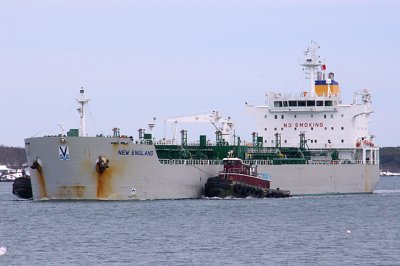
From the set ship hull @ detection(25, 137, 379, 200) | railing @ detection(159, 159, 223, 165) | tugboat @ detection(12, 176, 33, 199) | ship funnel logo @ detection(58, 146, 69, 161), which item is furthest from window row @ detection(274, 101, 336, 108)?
ship funnel logo @ detection(58, 146, 69, 161)

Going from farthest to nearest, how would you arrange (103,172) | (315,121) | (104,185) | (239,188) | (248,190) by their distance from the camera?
1. (315,121)
2. (248,190)
3. (239,188)
4. (104,185)
5. (103,172)

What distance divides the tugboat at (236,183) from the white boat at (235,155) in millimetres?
1435

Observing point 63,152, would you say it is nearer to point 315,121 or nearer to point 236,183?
point 236,183

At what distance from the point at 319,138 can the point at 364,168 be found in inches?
161

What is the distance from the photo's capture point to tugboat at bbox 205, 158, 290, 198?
65688 millimetres

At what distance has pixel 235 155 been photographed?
7175 cm

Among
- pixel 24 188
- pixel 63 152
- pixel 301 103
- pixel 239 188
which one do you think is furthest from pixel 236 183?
pixel 301 103

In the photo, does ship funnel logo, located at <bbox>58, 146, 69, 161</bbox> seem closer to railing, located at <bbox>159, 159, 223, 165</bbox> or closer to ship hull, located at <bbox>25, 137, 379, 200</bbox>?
ship hull, located at <bbox>25, 137, 379, 200</bbox>

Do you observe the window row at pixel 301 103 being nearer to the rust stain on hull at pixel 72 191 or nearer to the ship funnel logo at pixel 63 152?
the rust stain on hull at pixel 72 191

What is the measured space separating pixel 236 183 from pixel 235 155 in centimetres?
546

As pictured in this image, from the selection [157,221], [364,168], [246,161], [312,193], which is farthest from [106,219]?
[364,168]

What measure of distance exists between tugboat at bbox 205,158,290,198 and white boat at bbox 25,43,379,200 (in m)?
1.44

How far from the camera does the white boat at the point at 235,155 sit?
199ft

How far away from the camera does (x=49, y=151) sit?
6072 cm
